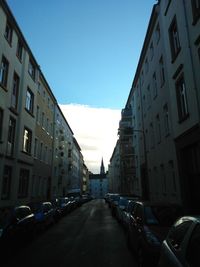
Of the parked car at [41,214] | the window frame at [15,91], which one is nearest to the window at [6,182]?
the parked car at [41,214]

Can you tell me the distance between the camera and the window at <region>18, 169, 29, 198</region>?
2194 centimetres

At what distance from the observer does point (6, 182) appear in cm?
1914

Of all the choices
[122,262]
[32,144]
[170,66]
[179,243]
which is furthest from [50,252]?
[32,144]

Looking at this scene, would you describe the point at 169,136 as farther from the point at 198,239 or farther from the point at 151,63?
the point at 198,239

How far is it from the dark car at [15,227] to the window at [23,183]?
9.90 metres

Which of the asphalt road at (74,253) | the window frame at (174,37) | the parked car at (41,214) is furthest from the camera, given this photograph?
the window frame at (174,37)

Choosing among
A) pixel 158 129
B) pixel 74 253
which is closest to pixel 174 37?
pixel 158 129

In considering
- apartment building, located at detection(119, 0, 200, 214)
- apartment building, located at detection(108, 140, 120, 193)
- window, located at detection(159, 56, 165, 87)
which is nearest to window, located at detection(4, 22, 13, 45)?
apartment building, located at detection(119, 0, 200, 214)

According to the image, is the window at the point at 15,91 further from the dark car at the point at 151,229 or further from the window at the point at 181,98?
the dark car at the point at 151,229

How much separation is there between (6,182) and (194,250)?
57.5 ft

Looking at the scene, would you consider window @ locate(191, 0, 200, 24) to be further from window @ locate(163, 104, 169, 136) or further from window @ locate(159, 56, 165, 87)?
window @ locate(163, 104, 169, 136)

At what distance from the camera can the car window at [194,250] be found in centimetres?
345

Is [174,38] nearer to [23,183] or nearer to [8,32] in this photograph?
[8,32]

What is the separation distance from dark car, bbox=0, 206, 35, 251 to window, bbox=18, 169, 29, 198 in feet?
32.5
